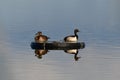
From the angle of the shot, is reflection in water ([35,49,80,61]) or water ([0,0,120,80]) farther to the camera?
reflection in water ([35,49,80,61])

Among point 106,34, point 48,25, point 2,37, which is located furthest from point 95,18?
point 2,37

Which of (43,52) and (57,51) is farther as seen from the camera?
(57,51)

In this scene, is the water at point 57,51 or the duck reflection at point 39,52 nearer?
the water at point 57,51

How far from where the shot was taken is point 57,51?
14594 millimetres

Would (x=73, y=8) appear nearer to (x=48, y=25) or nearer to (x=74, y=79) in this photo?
(x=48, y=25)

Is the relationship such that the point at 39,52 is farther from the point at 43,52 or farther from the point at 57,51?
the point at 57,51

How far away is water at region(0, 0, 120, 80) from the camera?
42.3 ft

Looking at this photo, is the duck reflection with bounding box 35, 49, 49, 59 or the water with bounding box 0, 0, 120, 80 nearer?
the water with bounding box 0, 0, 120, 80

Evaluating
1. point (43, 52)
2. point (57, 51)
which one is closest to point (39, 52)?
point (43, 52)

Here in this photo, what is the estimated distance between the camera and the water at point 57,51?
12.9 meters

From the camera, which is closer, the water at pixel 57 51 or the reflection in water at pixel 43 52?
the water at pixel 57 51

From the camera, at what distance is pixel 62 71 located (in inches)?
516

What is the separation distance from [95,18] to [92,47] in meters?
8.99

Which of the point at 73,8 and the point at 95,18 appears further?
the point at 73,8
